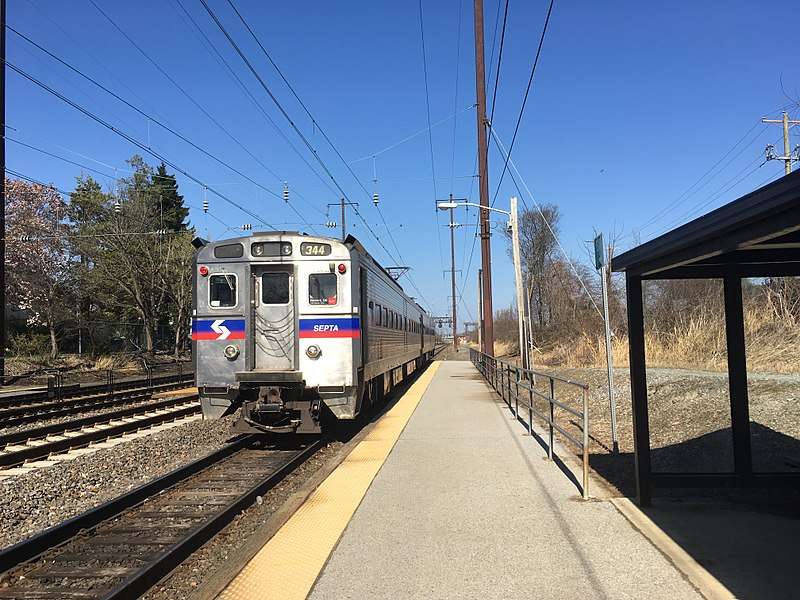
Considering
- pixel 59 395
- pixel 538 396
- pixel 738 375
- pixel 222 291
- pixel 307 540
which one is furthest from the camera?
pixel 59 395

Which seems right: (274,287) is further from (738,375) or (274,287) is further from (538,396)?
(538,396)

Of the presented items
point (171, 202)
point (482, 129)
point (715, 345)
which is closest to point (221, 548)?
point (715, 345)

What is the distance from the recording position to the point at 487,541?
5.14 meters

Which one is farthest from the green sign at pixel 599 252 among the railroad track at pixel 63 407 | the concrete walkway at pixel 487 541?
the railroad track at pixel 63 407

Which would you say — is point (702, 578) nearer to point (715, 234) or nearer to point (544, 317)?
point (715, 234)

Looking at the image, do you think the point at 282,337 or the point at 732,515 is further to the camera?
the point at 282,337

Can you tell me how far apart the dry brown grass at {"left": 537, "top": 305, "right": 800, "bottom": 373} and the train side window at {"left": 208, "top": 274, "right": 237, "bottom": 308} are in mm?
10944

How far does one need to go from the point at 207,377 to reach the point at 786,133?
123ft

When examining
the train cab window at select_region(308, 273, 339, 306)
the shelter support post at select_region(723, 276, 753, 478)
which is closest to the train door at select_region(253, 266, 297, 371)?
the train cab window at select_region(308, 273, 339, 306)

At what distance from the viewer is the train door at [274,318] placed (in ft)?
32.4

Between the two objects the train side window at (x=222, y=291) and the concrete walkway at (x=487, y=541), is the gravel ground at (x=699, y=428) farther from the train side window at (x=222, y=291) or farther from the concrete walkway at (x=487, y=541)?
the train side window at (x=222, y=291)

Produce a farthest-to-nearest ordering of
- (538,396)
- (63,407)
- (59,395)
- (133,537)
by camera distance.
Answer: (59,395)
(538,396)
(63,407)
(133,537)

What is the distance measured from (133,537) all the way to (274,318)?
4620 millimetres

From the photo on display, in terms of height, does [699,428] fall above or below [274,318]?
below
